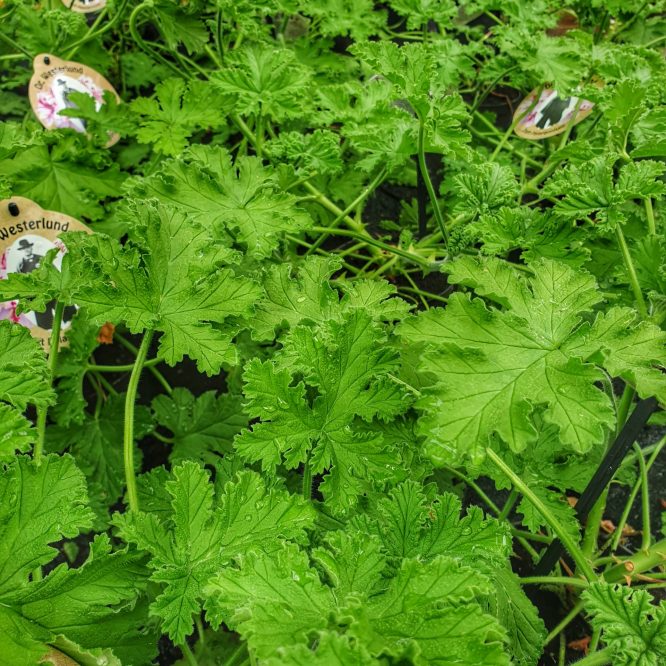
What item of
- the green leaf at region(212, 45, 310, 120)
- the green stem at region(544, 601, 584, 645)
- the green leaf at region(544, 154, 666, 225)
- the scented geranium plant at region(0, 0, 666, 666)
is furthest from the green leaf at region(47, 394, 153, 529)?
the green leaf at region(544, 154, 666, 225)

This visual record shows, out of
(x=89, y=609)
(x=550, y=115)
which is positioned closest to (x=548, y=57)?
(x=550, y=115)

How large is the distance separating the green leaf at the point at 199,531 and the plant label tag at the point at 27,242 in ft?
2.55

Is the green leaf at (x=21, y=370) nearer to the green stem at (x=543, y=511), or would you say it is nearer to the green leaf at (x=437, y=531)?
the green leaf at (x=437, y=531)

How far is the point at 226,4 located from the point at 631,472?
1.88m

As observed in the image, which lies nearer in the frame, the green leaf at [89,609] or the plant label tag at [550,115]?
the green leaf at [89,609]

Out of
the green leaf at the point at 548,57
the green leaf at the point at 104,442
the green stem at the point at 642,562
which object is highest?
the green leaf at the point at 548,57

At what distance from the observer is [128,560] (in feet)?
4.18

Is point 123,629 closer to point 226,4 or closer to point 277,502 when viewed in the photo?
point 277,502

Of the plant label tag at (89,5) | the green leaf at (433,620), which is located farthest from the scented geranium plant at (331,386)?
the plant label tag at (89,5)

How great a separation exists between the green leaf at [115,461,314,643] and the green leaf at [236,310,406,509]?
8 centimetres

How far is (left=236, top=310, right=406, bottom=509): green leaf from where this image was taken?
4.39ft

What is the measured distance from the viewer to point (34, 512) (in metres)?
1.25

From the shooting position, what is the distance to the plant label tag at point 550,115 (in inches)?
88.1

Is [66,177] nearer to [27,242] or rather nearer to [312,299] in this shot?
[27,242]
